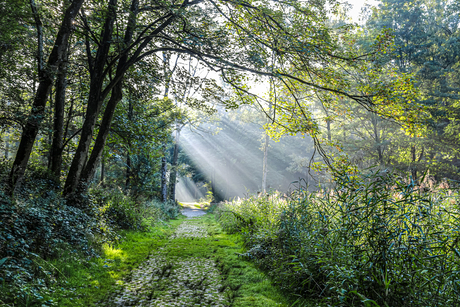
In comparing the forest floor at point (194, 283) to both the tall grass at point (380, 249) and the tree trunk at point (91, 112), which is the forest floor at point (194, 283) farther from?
the tree trunk at point (91, 112)

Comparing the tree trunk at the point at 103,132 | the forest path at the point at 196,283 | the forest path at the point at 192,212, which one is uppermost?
the tree trunk at the point at 103,132

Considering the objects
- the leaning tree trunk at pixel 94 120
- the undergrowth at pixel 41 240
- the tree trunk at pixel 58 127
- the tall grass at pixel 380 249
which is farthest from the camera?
the tree trunk at pixel 58 127

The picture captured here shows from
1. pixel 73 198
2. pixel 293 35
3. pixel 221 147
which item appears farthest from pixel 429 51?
pixel 221 147

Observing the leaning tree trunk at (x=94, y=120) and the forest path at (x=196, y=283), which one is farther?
the leaning tree trunk at (x=94, y=120)

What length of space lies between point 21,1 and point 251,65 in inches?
213

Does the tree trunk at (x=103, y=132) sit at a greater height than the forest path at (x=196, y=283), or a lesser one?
greater

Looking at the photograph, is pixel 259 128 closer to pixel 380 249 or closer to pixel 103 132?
pixel 103 132

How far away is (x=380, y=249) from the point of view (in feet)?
8.40

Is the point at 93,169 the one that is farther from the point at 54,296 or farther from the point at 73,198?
the point at 54,296

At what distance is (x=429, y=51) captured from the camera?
16.3m

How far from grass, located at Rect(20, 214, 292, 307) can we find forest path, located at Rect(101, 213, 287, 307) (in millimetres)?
15

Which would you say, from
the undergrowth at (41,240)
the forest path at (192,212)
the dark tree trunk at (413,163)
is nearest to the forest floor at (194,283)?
the undergrowth at (41,240)

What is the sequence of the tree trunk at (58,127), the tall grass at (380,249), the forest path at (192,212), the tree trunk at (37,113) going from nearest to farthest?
the tall grass at (380,249) → the tree trunk at (37,113) → the tree trunk at (58,127) → the forest path at (192,212)

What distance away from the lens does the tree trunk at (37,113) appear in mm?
4848
